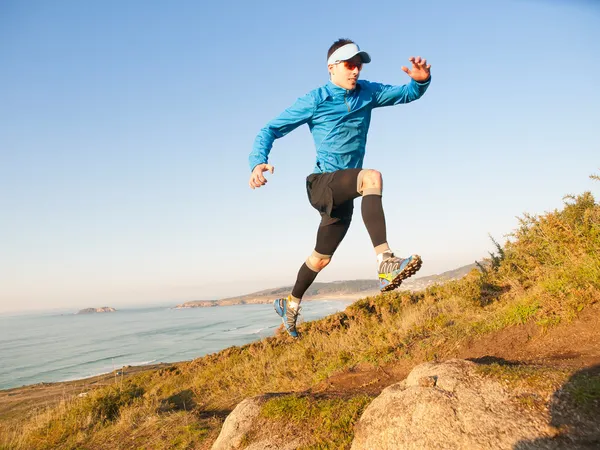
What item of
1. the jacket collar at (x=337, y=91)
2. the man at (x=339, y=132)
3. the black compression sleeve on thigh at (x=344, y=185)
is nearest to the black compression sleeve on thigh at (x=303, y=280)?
the man at (x=339, y=132)

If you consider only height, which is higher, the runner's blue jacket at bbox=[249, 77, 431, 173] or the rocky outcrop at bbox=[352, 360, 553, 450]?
the runner's blue jacket at bbox=[249, 77, 431, 173]

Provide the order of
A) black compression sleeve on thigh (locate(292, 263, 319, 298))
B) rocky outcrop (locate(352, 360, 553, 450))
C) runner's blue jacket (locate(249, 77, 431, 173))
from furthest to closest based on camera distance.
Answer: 1. black compression sleeve on thigh (locate(292, 263, 319, 298))
2. runner's blue jacket (locate(249, 77, 431, 173))
3. rocky outcrop (locate(352, 360, 553, 450))

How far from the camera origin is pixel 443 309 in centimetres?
699

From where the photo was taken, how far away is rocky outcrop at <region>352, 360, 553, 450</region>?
2.10 m

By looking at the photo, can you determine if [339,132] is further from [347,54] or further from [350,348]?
[350,348]

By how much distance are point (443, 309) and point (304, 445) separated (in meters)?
4.90

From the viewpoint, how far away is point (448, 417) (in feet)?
7.49

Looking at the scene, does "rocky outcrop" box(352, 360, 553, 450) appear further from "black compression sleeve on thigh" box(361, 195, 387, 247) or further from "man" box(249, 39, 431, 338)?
"man" box(249, 39, 431, 338)

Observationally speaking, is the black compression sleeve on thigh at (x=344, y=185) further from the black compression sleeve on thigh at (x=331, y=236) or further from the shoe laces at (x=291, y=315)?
the shoe laces at (x=291, y=315)

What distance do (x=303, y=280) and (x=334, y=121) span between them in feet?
6.40

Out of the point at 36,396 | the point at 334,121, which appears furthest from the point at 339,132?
the point at 36,396

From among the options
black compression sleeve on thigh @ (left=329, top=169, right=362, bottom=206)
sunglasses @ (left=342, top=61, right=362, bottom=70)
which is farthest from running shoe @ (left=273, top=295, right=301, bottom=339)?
sunglasses @ (left=342, top=61, right=362, bottom=70)

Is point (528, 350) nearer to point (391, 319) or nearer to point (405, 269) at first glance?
point (405, 269)

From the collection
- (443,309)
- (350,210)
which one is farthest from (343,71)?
(443,309)
